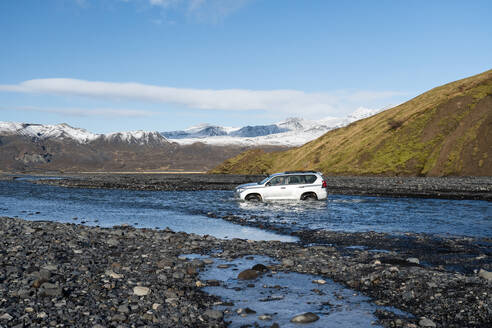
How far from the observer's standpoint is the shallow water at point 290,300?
7473mm

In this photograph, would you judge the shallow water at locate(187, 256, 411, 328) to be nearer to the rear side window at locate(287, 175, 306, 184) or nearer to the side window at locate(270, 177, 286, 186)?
the side window at locate(270, 177, 286, 186)

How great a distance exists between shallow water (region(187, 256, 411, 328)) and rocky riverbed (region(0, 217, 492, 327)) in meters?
0.26

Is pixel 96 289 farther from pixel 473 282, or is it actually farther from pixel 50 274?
pixel 473 282

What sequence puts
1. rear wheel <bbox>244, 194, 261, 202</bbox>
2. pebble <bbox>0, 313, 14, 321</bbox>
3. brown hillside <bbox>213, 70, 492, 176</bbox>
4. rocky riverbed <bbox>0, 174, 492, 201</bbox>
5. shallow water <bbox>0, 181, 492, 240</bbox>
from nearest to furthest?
1. pebble <bbox>0, 313, 14, 321</bbox>
2. shallow water <bbox>0, 181, 492, 240</bbox>
3. rear wheel <bbox>244, 194, 261, 202</bbox>
4. rocky riverbed <bbox>0, 174, 492, 201</bbox>
5. brown hillside <bbox>213, 70, 492, 176</bbox>

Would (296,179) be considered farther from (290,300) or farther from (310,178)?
(290,300)

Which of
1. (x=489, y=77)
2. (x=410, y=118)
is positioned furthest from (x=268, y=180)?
(x=489, y=77)

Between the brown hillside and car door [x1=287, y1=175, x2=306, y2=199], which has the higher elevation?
the brown hillside

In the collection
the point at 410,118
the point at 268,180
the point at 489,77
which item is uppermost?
the point at 489,77

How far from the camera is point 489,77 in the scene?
108 meters

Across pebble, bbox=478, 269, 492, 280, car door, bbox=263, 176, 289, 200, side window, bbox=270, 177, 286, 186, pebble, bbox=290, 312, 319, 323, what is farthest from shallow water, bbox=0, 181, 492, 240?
pebble, bbox=290, 312, 319, 323

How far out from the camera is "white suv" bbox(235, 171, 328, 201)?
1197 inches

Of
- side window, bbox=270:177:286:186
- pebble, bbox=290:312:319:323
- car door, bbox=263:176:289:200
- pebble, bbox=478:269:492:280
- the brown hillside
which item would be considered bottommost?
pebble, bbox=290:312:319:323

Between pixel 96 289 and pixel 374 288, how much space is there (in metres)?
6.15

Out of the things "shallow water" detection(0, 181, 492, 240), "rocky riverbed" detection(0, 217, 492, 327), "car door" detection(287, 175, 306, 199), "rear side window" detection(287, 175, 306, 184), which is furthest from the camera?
"rear side window" detection(287, 175, 306, 184)
